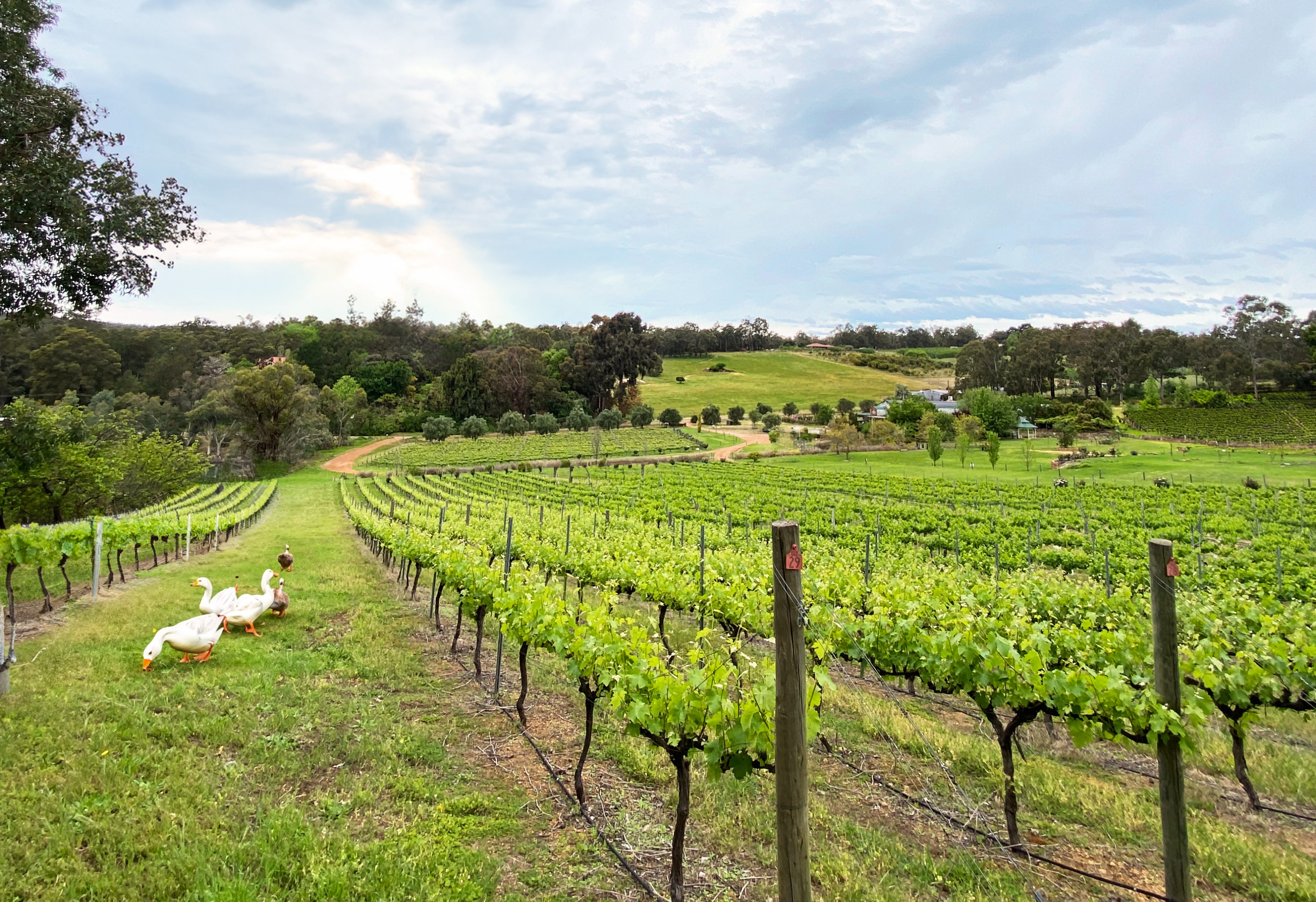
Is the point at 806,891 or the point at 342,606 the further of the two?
the point at 342,606

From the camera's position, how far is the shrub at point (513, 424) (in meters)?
66.2

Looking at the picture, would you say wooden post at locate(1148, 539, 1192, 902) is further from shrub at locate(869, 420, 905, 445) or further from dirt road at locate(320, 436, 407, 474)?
shrub at locate(869, 420, 905, 445)

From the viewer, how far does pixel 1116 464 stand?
4300cm

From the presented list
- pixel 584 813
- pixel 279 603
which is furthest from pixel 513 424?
pixel 584 813

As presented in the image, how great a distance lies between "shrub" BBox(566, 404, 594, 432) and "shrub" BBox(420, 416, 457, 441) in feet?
41.1

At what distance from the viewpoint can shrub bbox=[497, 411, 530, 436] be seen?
66250 millimetres

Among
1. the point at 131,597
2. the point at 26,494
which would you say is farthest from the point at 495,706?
the point at 26,494

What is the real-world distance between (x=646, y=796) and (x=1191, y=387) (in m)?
101

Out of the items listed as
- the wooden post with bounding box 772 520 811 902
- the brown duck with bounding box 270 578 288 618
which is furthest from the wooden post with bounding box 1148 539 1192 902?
the brown duck with bounding box 270 578 288 618

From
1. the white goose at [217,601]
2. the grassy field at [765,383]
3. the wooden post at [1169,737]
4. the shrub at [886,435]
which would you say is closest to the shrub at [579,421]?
the grassy field at [765,383]

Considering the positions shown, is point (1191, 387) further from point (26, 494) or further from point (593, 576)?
point (26, 494)

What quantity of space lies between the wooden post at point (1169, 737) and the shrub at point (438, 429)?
63600mm

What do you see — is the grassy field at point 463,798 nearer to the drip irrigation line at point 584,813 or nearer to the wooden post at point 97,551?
the drip irrigation line at point 584,813

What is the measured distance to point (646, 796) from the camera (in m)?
5.80
